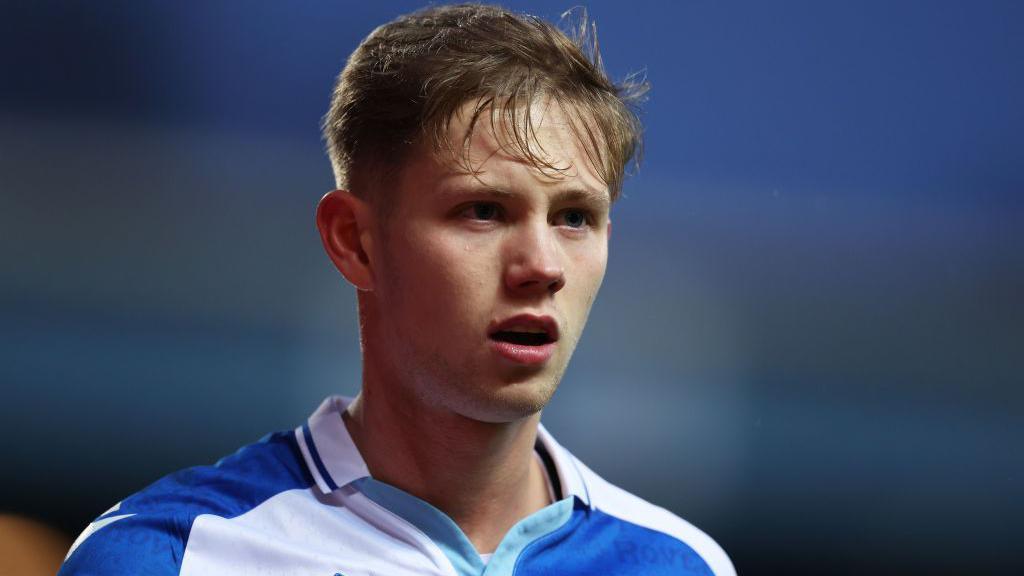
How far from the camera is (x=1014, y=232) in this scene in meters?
2.44

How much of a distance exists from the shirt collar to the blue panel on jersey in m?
0.05

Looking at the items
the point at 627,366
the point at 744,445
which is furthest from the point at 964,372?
the point at 627,366

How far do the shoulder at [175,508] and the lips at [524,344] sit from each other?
0.37 m

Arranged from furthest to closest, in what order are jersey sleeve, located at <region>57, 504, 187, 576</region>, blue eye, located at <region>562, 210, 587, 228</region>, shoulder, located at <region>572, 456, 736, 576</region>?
1. shoulder, located at <region>572, 456, 736, 576</region>
2. blue eye, located at <region>562, 210, 587, 228</region>
3. jersey sleeve, located at <region>57, 504, 187, 576</region>

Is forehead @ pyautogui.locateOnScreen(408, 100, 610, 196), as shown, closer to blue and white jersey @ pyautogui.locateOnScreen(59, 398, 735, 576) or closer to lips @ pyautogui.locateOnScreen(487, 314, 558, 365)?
lips @ pyautogui.locateOnScreen(487, 314, 558, 365)

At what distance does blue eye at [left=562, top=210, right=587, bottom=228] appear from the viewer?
1498 millimetres

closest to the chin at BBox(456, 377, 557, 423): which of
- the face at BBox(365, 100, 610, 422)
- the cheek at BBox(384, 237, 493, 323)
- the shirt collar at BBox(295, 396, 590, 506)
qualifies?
the face at BBox(365, 100, 610, 422)

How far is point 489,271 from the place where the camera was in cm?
141

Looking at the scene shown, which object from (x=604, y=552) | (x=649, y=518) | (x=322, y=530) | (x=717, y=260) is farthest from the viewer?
(x=717, y=260)

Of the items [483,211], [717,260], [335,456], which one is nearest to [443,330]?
[483,211]

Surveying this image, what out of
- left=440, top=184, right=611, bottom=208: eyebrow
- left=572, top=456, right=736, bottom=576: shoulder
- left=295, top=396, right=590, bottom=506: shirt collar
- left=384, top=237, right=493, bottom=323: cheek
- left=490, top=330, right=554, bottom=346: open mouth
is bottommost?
left=572, top=456, right=736, bottom=576: shoulder

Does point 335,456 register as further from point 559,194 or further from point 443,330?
point 559,194

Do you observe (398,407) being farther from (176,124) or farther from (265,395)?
(176,124)

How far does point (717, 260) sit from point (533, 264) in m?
1.12
